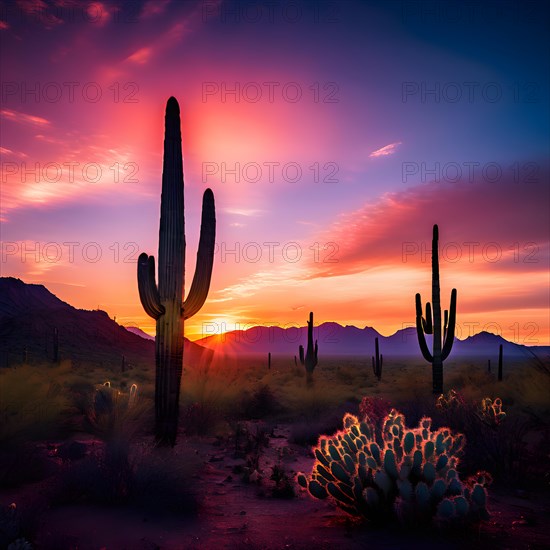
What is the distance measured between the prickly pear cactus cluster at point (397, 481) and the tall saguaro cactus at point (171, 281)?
507 cm

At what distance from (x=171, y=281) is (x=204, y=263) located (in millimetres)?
949

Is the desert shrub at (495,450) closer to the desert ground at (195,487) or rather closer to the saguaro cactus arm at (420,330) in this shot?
the desert ground at (195,487)

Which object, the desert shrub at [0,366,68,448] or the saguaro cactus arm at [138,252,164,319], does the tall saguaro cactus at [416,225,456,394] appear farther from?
the desert shrub at [0,366,68,448]

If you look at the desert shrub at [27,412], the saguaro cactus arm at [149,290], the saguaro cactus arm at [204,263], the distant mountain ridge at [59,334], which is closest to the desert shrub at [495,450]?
the saguaro cactus arm at [204,263]

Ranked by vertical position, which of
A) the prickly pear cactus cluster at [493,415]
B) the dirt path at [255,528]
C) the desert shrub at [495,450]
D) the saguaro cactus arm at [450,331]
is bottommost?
the dirt path at [255,528]

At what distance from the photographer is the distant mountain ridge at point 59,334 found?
56.0 meters

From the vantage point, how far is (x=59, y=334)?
63469mm

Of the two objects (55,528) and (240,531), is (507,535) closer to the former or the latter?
(240,531)

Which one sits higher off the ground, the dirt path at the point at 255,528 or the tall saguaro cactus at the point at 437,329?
the tall saguaro cactus at the point at 437,329

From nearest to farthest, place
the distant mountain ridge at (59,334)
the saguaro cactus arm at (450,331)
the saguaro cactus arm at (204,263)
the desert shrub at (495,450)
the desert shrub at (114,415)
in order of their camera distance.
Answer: the desert shrub at (495,450) < the desert shrub at (114,415) < the saguaro cactus arm at (204,263) < the saguaro cactus arm at (450,331) < the distant mountain ridge at (59,334)

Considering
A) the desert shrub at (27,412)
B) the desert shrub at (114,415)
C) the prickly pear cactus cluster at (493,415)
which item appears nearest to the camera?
the desert shrub at (27,412)

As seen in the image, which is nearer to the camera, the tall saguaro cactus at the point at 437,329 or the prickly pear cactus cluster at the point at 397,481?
the prickly pear cactus cluster at the point at 397,481

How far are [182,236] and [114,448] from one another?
17.1 feet

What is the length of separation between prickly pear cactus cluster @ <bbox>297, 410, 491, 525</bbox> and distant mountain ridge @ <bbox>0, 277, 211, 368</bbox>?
48688 mm
